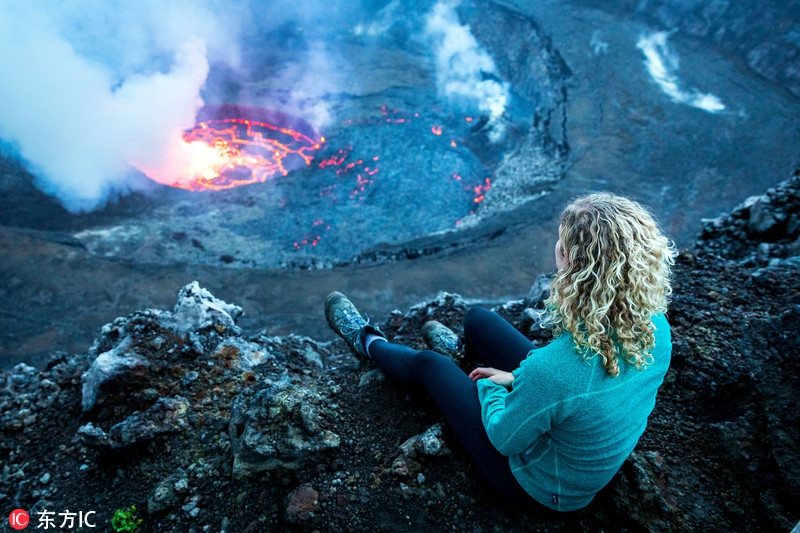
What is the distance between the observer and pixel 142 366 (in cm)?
396

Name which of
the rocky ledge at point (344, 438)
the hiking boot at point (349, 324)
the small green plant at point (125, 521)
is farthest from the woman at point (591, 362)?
the small green plant at point (125, 521)

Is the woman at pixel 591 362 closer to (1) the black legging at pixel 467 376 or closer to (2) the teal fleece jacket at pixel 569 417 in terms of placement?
(2) the teal fleece jacket at pixel 569 417

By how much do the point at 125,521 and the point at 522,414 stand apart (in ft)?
9.16

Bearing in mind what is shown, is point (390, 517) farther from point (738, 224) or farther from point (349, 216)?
point (349, 216)

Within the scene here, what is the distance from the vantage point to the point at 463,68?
1755 cm

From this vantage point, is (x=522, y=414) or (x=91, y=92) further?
(x=91, y=92)

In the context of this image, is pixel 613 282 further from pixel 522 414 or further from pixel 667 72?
pixel 667 72

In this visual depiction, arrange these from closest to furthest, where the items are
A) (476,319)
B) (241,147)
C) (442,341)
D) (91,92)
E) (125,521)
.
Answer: (125,521) < (476,319) < (442,341) < (91,92) < (241,147)

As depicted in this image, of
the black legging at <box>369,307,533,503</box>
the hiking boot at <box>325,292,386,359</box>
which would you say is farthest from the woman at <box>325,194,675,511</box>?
the hiking boot at <box>325,292,386,359</box>

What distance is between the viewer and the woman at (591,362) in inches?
68.9

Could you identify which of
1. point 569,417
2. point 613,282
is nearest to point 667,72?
point 613,282

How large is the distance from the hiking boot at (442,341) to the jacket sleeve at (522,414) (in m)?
1.36

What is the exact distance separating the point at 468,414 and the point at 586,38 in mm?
17348

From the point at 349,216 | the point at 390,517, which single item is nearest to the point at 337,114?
the point at 349,216
